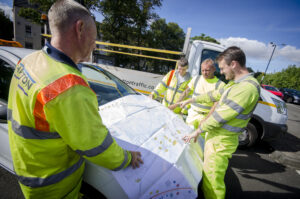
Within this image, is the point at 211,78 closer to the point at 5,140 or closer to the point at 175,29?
the point at 5,140

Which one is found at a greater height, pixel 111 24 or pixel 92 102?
pixel 111 24

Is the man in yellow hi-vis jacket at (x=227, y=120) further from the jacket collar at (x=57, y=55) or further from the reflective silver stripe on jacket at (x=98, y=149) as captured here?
the jacket collar at (x=57, y=55)

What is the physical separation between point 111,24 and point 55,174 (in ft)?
46.8

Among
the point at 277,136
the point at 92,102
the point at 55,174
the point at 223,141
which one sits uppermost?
the point at 92,102

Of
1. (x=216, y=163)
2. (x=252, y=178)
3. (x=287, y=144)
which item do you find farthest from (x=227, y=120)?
(x=287, y=144)

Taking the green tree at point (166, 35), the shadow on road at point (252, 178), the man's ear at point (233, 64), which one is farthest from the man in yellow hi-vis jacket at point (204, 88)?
the green tree at point (166, 35)

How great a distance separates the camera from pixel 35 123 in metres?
0.77

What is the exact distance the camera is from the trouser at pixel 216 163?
57.0 inches

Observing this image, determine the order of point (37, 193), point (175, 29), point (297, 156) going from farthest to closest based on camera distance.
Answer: point (175, 29)
point (297, 156)
point (37, 193)

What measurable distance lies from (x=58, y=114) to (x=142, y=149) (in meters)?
0.76

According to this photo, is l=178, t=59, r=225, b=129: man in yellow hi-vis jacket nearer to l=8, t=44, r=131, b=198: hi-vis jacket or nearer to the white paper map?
the white paper map

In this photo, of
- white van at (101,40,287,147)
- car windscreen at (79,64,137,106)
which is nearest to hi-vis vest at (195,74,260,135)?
car windscreen at (79,64,137,106)

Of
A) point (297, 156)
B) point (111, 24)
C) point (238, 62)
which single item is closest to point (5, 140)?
point (238, 62)

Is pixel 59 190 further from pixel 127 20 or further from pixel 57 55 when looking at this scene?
→ pixel 127 20
